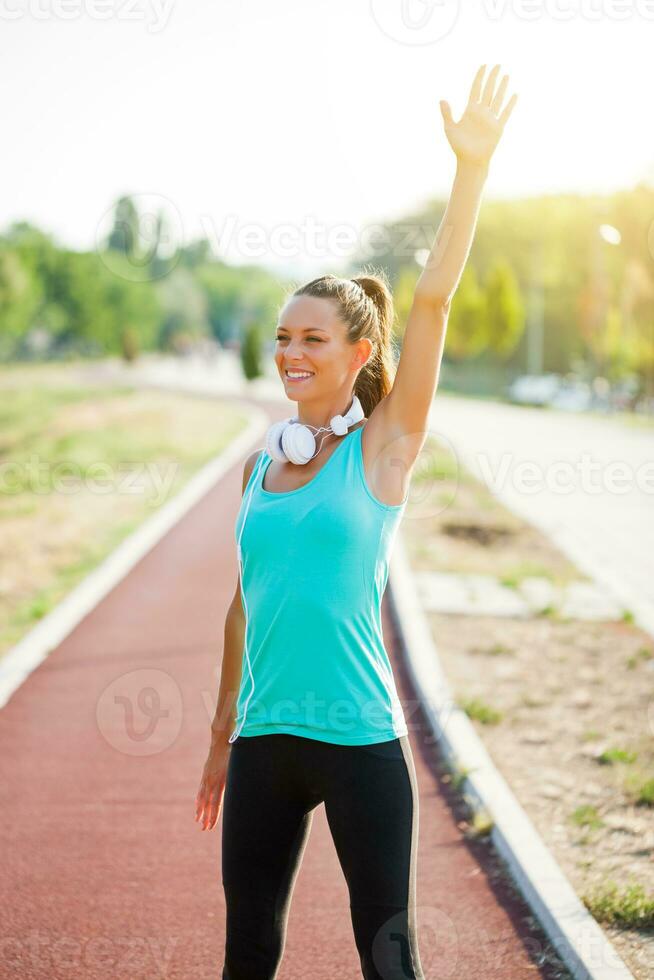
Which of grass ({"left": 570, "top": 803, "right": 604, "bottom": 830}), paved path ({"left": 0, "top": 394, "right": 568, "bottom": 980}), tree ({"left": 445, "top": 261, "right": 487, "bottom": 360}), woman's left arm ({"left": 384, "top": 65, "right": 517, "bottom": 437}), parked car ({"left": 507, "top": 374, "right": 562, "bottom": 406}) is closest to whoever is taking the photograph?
woman's left arm ({"left": 384, "top": 65, "right": 517, "bottom": 437})

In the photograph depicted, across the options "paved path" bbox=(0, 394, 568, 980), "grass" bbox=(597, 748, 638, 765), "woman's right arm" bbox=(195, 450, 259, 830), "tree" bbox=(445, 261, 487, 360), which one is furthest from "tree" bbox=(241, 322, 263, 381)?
"woman's right arm" bbox=(195, 450, 259, 830)

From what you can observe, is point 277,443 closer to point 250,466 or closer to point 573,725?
point 250,466

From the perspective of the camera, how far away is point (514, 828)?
4203 mm

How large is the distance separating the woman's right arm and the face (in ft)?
0.91

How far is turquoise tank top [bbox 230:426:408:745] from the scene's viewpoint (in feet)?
7.34

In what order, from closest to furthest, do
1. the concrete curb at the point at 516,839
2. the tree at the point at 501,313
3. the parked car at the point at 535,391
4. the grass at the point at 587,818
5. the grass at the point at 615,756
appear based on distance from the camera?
the concrete curb at the point at 516,839, the grass at the point at 587,818, the grass at the point at 615,756, the parked car at the point at 535,391, the tree at the point at 501,313

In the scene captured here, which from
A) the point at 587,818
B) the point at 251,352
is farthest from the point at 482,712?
the point at 251,352

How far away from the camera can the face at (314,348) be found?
2439mm

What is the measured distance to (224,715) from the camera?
258 cm

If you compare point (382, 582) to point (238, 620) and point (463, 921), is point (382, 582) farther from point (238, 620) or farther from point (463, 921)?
point (463, 921)

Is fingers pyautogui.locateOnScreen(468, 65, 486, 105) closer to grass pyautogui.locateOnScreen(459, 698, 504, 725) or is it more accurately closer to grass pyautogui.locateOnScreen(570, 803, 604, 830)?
grass pyautogui.locateOnScreen(570, 803, 604, 830)

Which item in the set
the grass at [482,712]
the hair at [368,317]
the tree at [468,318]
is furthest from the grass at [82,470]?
the tree at [468,318]

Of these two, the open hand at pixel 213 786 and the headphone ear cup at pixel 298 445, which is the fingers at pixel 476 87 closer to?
the headphone ear cup at pixel 298 445

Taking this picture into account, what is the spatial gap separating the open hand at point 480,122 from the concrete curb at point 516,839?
2.45m
